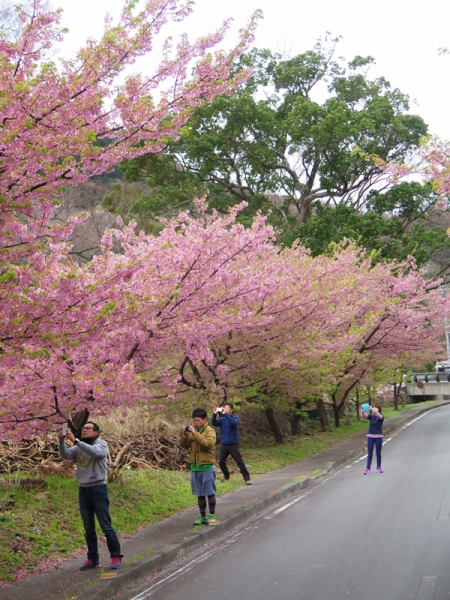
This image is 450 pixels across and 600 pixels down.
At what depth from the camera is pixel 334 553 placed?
8.72 meters

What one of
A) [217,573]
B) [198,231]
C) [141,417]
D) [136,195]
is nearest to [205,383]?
[141,417]

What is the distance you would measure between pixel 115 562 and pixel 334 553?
8.42ft

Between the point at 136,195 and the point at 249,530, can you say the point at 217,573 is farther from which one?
the point at 136,195

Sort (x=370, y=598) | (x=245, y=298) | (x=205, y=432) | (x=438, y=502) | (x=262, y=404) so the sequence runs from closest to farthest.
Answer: (x=370, y=598) → (x=205, y=432) → (x=438, y=502) → (x=245, y=298) → (x=262, y=404)

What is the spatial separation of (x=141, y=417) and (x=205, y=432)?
769 centimetres

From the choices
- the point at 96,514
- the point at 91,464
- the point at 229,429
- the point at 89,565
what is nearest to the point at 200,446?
the point at 91,464

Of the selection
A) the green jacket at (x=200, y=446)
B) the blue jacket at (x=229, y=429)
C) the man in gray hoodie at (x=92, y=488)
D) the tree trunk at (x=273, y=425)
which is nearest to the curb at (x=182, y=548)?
the man in gray hoodie at (x=92, y=488)

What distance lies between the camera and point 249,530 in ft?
36.2

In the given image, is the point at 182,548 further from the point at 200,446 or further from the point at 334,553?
the point at 334,553

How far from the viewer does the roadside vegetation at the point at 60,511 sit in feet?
29.4

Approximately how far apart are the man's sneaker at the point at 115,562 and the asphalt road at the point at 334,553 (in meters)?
0.44

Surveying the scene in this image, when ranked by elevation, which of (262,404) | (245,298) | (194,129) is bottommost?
(262,404)

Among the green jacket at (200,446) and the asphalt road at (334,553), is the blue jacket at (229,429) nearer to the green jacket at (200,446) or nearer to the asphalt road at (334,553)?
the asphalt road at (334,553)

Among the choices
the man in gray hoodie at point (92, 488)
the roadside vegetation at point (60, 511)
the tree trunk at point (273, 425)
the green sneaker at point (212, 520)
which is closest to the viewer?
the man in gray hoodie at point (92, 488)
